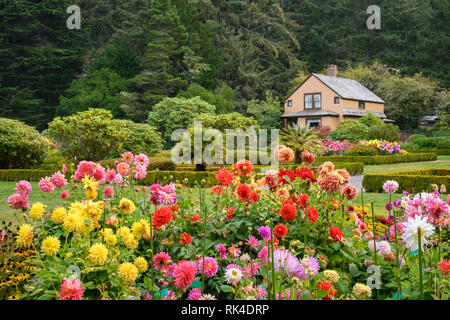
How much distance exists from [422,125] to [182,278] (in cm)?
3461

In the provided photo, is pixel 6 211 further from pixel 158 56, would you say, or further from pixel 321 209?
pixel 158 56

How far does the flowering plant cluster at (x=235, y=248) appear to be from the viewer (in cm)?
157

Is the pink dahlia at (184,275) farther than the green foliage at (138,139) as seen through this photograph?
No

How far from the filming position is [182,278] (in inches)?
57.9

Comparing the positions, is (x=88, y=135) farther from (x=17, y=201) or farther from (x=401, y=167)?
(x=401, y=167)

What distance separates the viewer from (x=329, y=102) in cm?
2784

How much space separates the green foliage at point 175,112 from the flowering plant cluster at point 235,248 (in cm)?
1920

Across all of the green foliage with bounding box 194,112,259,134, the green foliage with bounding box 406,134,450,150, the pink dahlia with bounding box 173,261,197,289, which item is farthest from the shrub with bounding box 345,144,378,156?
the pink dahlia with bounding box 173,261,197,289

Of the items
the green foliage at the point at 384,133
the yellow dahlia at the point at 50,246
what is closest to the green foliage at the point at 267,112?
the green foliage at the point at 384,133

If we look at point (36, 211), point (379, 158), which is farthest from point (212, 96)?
point (36, 211)

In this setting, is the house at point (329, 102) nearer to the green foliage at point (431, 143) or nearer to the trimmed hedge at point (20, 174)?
the green foliage at point (431, 143)

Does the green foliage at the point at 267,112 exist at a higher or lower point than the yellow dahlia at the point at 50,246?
higher

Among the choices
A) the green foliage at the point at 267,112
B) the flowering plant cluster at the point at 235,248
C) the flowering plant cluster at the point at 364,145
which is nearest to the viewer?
the flowering plant cluster at the point at 235,248
